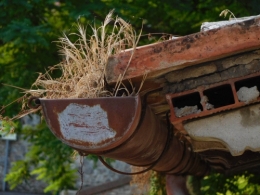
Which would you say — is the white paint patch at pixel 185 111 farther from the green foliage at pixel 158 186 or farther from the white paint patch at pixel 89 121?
the green foliage at pixel 158 186

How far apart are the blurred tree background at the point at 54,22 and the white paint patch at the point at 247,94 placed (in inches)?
109

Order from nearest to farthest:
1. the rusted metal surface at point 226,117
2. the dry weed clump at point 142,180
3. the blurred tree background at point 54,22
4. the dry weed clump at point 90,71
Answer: the dry weed clump at point 90,71 → the rusted metal surface at point 226,117 → the blurred tree background at point 54,22 → the dry weed clump at point 142,180

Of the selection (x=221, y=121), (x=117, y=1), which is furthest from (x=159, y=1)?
(x=221, y=121)

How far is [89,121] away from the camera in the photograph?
8.21 ft

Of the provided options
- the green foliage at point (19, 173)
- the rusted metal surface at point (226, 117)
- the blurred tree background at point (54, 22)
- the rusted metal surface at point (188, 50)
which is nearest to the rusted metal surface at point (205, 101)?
the rusted metal surface at point (226, 117)

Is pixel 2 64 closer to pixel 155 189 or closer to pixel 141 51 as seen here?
pixel 155 189

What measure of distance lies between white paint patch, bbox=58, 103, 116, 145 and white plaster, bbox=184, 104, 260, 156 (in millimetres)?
436

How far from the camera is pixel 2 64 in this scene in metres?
6.57

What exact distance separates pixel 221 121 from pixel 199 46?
36 centimetres

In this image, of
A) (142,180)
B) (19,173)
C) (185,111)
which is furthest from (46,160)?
(185,111)

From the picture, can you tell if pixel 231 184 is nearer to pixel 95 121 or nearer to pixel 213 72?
pixel 213 72

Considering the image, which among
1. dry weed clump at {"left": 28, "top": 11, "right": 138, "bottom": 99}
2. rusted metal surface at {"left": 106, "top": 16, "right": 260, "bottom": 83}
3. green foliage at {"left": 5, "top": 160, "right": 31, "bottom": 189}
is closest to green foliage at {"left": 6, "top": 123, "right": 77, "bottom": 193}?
green foliage at {"left": 5, "top": 160, "right": 31, "bottom": 189}

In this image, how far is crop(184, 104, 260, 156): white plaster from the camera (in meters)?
2.78

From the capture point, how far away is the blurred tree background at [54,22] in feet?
18.7
